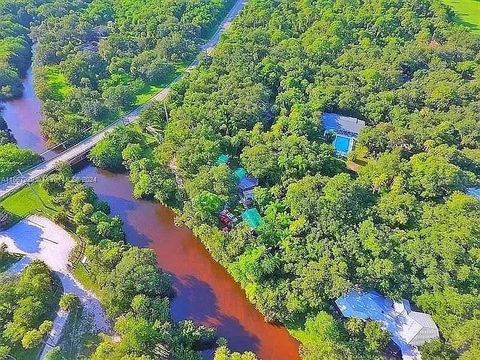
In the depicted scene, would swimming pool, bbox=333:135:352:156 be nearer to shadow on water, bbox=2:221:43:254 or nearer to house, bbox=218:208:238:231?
house, bbox=218:208:238:231

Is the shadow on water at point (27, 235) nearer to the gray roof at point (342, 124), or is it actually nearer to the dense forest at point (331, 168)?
the dense forest at point (331, 168)

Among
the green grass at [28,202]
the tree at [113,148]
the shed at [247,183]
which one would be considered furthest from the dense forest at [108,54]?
the shed at [247,183]

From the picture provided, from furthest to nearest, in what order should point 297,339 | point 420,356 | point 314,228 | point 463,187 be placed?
1. point 463,187
2. point 314,228
3. point 297,339
4. point 420,356

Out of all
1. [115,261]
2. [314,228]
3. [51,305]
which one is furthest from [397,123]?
[51,305]

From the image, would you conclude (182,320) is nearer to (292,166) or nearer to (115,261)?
(115,261)

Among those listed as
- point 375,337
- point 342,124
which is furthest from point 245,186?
point 375,337

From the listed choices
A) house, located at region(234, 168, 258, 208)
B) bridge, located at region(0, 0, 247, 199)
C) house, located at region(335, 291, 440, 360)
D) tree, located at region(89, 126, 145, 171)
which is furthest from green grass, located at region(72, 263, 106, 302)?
house, located at region(335, 291, 440, 360)
